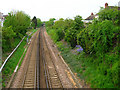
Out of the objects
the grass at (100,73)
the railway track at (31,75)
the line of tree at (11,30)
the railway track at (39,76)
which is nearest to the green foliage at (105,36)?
the grass at (100,73)

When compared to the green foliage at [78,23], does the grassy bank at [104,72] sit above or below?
below

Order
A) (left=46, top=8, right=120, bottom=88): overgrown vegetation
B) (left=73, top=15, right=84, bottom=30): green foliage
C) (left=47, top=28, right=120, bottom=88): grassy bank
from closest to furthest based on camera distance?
(left=47, top=28, right=120, bottom=88): grassy bank
(left=46, top=8, right=120, bottom=88): overgrown vegetation
(left=73, top=15, right=84, bottom=30): green foliage

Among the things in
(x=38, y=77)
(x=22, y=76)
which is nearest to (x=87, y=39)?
(x=38, y=77)

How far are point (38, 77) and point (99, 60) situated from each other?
6.97m

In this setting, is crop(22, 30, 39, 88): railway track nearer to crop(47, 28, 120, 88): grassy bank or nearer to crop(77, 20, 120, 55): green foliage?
crop(47, 28, 120, 88): grassy bank

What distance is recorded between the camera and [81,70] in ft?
50.0

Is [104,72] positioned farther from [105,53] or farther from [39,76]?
[39,76]

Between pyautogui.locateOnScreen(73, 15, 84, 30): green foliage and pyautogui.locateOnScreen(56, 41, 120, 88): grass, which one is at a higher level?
pyautogui.locateOnScreen(73, 15, 84, 30): green foliage

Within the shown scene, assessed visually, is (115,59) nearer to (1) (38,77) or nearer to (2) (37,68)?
(1) (38,77)

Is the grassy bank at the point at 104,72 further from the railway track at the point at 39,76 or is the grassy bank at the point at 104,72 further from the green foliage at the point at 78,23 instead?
the green foliage at the point at 78,23

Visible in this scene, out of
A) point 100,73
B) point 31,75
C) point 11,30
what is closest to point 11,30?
point 11,30

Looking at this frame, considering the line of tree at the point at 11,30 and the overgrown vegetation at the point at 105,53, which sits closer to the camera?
the overgrown vegetation at the point at 105,53

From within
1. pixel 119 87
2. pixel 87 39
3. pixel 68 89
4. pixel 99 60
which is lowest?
pixel 68 89

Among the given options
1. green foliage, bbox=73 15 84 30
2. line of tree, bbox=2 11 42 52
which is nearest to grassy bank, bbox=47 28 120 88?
green foliage, bbox=73 15 84 30
